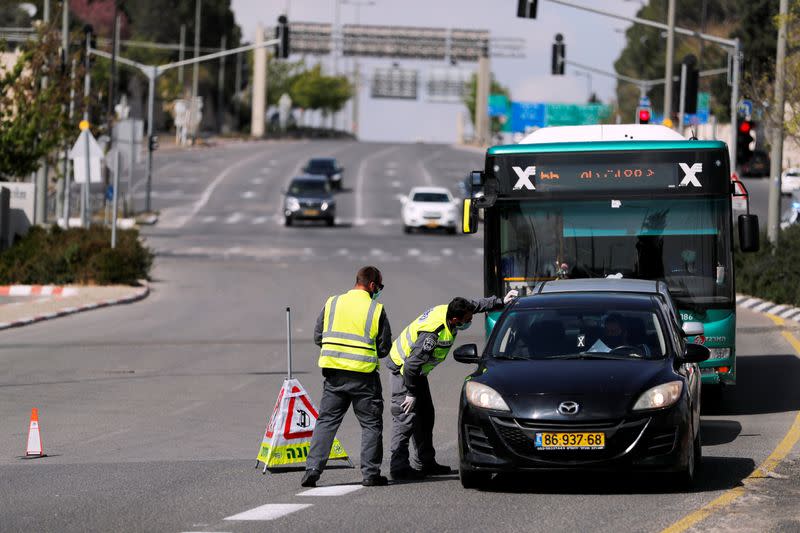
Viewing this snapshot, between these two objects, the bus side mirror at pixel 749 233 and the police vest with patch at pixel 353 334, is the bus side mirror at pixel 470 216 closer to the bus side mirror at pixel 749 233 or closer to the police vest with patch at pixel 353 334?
the bus side mirror at pixel 749 233

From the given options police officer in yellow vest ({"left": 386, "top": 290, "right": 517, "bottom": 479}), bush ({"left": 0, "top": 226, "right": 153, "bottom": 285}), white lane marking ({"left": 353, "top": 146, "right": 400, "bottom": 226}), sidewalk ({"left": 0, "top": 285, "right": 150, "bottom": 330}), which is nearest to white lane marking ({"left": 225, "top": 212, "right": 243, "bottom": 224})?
white lane marking ({"left": 353, "top": 146, "right": 400, "bottom": 226})

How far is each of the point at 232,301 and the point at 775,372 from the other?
47.9 ft

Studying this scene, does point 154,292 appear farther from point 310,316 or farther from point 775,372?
point 775,372

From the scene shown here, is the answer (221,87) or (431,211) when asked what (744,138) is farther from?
(221,87)

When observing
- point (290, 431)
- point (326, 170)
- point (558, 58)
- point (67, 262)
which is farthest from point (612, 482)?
point (326, 170)

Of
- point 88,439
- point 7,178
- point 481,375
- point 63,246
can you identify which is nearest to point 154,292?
point 63,246

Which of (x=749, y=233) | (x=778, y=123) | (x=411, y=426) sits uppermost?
(x=778, y=123)

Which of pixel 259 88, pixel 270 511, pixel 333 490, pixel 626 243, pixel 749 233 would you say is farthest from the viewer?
pixel 259 88

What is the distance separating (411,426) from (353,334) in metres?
0.98

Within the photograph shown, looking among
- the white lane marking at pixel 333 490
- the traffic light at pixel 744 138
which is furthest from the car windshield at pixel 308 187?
the white lane marking at pixel 333 490

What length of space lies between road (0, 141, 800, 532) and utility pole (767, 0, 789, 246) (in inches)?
209

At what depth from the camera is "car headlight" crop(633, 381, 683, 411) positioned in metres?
11.6

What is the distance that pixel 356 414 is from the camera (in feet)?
40.8

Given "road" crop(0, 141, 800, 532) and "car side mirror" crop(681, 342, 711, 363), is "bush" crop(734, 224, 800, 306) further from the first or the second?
"car side mirror" crop(681, 342, 711, 363)
